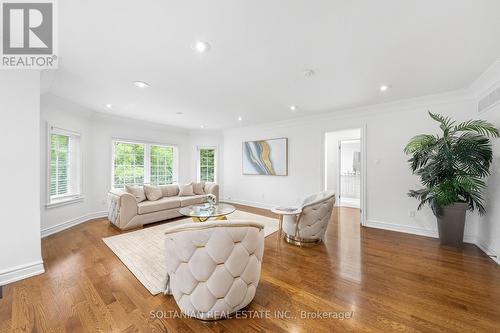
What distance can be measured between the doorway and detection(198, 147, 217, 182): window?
3829 mm

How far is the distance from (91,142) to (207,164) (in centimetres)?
330

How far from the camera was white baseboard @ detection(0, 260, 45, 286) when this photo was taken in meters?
2.11

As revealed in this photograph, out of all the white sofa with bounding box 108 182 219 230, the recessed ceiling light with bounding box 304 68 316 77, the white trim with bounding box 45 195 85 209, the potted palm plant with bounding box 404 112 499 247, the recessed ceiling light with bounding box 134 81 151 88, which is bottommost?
the white sofa with bounding box 108 182 219 230

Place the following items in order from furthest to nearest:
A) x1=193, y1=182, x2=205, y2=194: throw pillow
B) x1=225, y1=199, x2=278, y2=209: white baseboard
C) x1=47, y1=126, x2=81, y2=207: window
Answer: x1=225, y1=199, x2=278, y2=209: white baseboard < x1=193, y1=182, x2=205, y2=194: throw pillow < x1=47, y1=126, x2=81, y2=207: window

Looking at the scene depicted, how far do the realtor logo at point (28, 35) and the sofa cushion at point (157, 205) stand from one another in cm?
267

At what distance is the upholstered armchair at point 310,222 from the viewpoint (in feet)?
9.85

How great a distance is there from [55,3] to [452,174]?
16.6 feet

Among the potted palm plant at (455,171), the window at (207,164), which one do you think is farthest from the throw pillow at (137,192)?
the potted palm plant at (455,171)

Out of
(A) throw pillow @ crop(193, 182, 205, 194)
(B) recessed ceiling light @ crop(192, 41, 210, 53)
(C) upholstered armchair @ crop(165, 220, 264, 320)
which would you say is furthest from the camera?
(A) throw pillow @ crop(193, 182, 205, 194)

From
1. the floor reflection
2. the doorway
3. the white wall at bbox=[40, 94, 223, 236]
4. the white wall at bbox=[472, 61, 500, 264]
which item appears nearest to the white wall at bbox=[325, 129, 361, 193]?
the doorway

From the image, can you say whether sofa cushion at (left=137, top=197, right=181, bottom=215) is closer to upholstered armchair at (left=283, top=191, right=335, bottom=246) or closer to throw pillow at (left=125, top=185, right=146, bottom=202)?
throw pillow at (left=125, top=185, right=146, bottom=202)

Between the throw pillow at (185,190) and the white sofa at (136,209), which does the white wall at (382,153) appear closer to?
the throw pillow at (185,190)

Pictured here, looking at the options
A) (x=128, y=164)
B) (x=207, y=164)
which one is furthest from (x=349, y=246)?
(x=128, y=164)

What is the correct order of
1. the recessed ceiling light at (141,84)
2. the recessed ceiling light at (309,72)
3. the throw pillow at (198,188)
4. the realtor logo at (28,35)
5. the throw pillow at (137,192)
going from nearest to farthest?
the realtor logo at (28,35) < the recessed ceiling light at (309,72) < the recessed ceiling light at (141,84) < the throw pillow at (137,192) < the throw pillow at (198,188)
